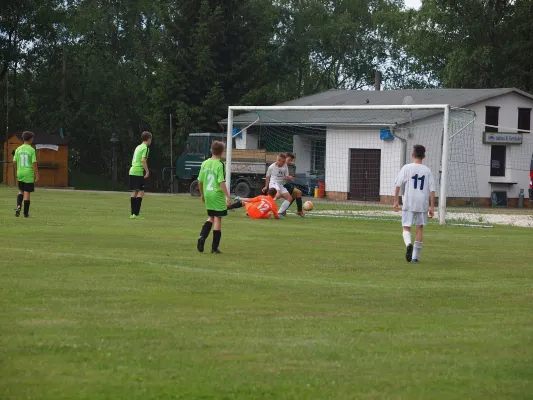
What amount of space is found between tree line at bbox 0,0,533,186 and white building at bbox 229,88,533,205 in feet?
27.4

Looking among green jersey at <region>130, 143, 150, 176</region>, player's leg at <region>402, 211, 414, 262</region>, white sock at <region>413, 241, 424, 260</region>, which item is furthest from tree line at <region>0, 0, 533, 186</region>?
white sock at <region>413, 241, 424, 260</region>

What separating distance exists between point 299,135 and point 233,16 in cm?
1810

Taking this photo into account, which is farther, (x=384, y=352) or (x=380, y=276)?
(x=380, y=276)

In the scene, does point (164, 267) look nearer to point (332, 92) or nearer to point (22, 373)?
point (22, 373)

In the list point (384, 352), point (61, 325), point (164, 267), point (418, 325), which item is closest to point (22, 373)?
point (61, 325)

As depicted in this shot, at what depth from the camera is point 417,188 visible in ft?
55.1

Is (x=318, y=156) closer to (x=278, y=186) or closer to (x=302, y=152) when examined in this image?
(x=302, y=152)

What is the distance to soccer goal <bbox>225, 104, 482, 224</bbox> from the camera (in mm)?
43344

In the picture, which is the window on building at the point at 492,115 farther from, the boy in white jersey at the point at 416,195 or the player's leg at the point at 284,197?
the boy in white jersey at the point at 416,195

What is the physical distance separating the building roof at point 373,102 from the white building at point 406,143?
0.05 meters

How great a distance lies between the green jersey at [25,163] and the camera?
2512 centimetres

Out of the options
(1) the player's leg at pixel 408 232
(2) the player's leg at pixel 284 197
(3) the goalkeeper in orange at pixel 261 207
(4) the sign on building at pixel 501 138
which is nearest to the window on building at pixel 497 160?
(4) the sign on building at pixel 501 138

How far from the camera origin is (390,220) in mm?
30344

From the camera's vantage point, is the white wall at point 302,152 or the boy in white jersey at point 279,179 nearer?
the boy in white jersey at point 279,179
